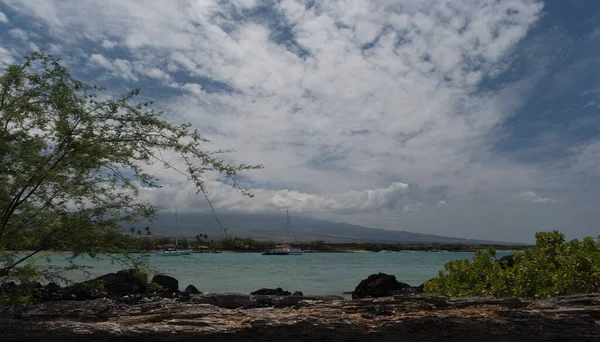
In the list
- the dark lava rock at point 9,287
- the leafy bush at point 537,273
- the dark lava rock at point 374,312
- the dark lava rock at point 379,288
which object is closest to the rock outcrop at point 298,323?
the dark lava rock at point 374,312

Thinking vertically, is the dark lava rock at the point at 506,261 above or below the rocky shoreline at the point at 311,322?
above

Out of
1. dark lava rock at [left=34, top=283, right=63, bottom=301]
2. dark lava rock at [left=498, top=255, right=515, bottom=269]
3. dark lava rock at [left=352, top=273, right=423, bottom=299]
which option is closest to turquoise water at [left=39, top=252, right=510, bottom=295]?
dark lava rock at [left=34, top=283, right=63, bottom=301]

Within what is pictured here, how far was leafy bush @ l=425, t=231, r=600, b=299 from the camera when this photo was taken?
26.1 ft

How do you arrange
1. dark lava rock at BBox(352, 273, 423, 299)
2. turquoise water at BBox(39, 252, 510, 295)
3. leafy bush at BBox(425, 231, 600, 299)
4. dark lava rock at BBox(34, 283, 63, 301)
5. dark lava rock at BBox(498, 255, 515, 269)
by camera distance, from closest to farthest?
dark lava rock at BBox(34, 283, 63, 301), leafy bush at BBox(425, 231, 600, 299), dark lava rock at BBox(498, 255, 515, 269), dark lava rock at BBox(352, 273, 423, 299), turquoise water at BBox(39, 252, 510, 295)

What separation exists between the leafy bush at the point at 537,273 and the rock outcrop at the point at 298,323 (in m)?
2.04

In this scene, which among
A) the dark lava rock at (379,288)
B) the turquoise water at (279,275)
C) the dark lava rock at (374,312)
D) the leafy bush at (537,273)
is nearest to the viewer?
the dark lava rock at (374,312)

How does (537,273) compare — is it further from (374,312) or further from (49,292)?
(49,292)

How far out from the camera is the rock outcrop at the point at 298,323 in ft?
17.3

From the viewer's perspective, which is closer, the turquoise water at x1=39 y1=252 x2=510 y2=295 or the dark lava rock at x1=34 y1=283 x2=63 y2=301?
the dark lava rock at x1=34 y1=283 x2=63 y2=301

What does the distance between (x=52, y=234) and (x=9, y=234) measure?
0.50 m

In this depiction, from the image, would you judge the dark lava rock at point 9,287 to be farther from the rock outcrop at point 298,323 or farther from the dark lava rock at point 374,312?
the dark lava rock at point 374,312

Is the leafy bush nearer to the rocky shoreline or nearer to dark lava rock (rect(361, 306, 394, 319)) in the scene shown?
the rocky shoreline

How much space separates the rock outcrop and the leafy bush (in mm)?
2040

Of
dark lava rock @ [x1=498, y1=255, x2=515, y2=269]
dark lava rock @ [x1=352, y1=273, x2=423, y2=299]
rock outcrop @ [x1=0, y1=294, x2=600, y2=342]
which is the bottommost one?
dark lava rock @ [x1=352, y1=273, x2=423, y2=299]
